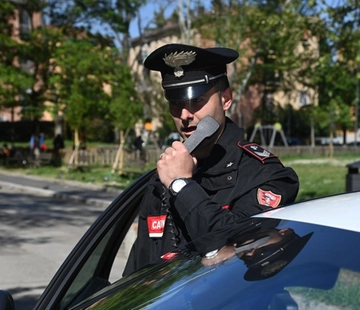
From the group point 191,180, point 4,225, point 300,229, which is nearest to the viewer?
point 300,229

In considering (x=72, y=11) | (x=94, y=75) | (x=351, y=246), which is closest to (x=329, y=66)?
(x=351, y=246)

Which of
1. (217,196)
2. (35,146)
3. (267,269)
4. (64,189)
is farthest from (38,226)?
(35,146)

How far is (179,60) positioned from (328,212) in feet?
3.13

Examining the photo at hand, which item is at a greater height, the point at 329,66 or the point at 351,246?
the point at 329,66

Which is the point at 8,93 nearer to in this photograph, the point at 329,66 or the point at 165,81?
the point at 329,66

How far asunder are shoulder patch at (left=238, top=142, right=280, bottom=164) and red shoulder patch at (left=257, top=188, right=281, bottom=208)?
0.13 metres

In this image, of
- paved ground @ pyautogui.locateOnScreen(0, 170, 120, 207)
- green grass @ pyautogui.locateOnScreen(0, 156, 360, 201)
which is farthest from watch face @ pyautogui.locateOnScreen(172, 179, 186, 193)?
green grass @ pyautogui.locateOnScreen(0, 156, 360, 201)

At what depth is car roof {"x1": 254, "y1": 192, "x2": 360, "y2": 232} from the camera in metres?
1.78

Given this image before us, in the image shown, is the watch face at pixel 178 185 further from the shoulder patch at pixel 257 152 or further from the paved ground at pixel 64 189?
the paved ground at pixel 64 189

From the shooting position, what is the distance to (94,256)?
301 cm

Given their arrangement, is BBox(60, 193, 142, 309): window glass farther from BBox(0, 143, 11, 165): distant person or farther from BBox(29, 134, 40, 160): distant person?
BBox(0, 143, 11, 165): distant person

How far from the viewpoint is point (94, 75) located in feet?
98.3

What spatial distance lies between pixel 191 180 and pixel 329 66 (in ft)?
44.0

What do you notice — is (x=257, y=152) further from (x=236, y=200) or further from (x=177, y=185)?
(x=177, y=185)
